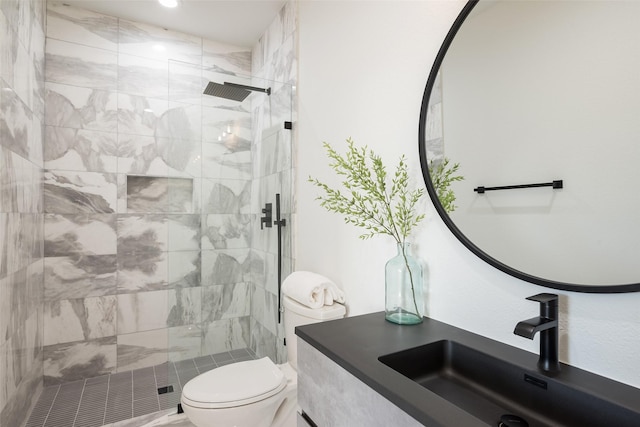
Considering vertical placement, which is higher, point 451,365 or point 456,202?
point 456,202

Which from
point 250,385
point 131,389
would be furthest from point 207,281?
point 131,389

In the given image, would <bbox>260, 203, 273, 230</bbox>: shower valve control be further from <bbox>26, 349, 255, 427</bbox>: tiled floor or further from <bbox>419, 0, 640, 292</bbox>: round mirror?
<bbox>419, 0, 640, 292</bbox>: round mirror

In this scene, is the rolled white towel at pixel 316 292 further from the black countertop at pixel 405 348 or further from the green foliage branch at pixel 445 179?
the green foliage branch at pixel 445 179

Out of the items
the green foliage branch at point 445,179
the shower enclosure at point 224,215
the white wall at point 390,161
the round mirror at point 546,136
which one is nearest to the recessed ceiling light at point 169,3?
the shower enclosure at point 224,215

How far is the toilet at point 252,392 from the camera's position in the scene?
1.43 m

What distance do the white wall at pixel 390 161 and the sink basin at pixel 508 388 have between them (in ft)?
0.36

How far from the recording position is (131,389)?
244 cm

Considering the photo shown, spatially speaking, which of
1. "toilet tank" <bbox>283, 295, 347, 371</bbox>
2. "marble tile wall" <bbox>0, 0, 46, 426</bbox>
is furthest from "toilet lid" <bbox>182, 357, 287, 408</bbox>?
Result: "marble tile wall" <bbox>0, 0, 46, 426</bbox>

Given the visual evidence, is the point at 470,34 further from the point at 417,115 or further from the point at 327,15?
the point at 327,15

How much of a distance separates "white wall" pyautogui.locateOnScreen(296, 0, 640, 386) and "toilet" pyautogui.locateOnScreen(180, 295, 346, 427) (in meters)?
0.28

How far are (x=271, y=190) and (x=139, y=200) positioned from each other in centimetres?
121

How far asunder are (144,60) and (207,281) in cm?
188

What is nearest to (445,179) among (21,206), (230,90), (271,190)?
(271,190)

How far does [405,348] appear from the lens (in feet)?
3.26
